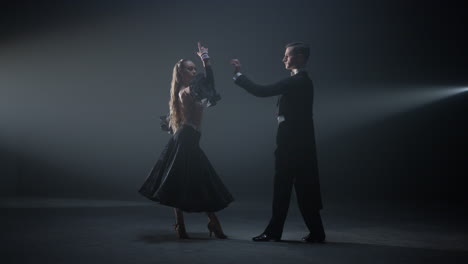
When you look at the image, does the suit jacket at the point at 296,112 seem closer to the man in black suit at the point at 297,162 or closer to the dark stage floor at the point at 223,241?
the man in black suit at the point at 297,162

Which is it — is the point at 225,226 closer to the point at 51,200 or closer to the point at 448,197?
the point at 51,200

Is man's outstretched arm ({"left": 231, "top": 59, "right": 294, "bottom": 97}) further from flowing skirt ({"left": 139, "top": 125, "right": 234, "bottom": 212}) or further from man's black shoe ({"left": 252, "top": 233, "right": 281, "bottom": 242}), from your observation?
man's black shoe ({"left": 252, "top": 233, "right": 281, "bottom": 242})

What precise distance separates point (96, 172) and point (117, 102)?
1561mm

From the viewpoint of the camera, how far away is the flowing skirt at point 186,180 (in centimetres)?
390

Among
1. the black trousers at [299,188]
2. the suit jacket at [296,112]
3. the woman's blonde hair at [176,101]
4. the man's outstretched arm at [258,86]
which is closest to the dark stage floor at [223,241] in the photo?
the black trousers at [299,188]

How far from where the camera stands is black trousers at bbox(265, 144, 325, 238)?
12.7 feet

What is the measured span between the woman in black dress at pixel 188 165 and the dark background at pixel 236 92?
434 cm

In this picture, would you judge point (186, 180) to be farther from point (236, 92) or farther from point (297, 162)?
→ point (236, 92)

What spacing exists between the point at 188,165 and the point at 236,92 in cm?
534

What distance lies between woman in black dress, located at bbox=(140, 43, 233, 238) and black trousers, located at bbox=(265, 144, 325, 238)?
441 mm

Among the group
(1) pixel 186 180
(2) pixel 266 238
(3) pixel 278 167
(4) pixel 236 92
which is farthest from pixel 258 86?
(4) pixel 236 92

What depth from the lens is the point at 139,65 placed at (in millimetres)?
9211

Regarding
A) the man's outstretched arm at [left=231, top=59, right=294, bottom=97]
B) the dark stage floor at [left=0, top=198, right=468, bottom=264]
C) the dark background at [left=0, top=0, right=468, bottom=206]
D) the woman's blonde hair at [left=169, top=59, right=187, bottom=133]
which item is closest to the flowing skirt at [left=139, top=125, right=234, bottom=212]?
the woman's blonde hair at [left=169, top=59, right=187, bottom=133]

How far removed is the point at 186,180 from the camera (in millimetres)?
3953
